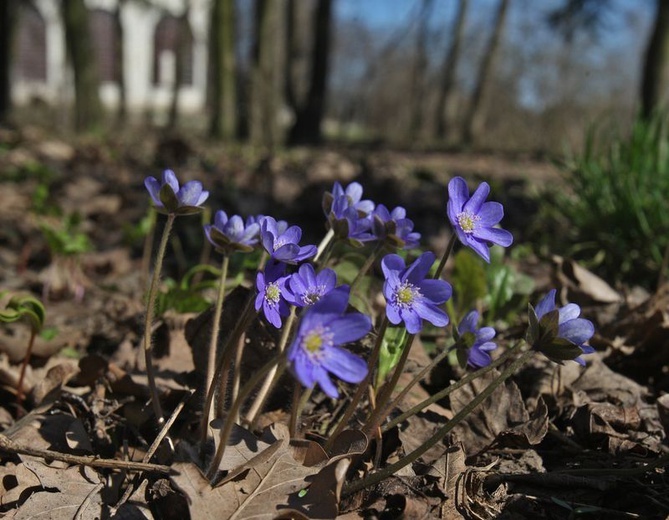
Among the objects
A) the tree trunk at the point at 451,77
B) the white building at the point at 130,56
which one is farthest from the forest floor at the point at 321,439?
the white building at the point at 130,56

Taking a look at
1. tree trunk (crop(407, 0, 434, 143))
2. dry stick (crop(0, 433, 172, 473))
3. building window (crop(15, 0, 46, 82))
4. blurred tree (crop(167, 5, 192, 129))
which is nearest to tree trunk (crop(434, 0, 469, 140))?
tree trunk (crop(407, 0, 434, 143))

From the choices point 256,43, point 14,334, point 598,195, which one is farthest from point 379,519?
point 256,43

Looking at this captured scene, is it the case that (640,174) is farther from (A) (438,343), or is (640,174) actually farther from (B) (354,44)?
(B) (354,44)

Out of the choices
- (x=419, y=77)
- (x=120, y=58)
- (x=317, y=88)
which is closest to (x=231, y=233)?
(x=317, y=88)

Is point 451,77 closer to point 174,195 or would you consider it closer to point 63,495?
point 174,195

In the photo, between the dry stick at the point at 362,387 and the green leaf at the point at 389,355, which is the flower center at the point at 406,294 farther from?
the green leaf at the point at 389,355

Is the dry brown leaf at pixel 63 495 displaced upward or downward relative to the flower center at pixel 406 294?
downward

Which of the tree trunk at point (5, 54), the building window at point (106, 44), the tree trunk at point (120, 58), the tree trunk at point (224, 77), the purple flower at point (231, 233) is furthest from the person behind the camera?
the building window at point (106, 44)

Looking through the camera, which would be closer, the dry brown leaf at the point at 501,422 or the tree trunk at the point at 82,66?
the dry brown leaf at the point at 501,422

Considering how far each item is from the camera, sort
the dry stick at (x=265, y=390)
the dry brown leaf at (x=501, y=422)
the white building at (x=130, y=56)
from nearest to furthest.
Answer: the dry stick at (x=265, y=390) < the dry brown leaf at (x=501, y=422) < the white building at (x=130, y=56)
